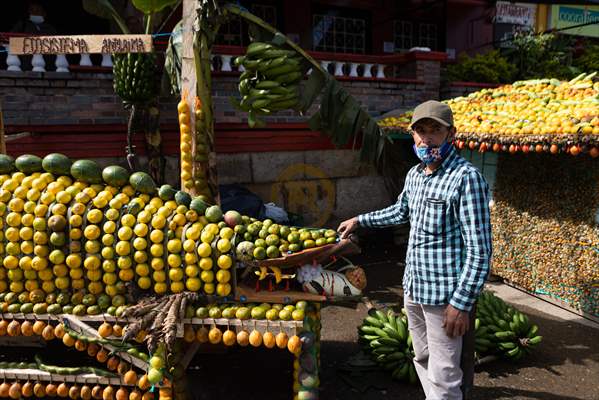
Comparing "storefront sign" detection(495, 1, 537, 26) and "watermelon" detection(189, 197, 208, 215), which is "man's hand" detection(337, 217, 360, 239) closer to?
"watermelon" detection(189, 197, 208, 215)

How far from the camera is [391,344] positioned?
3.64 meters

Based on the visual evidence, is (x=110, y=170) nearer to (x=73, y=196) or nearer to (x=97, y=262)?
(x=73, y=196)

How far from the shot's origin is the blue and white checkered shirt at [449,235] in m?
2.22

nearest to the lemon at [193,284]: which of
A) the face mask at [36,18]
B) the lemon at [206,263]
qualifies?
the lemon at [206,263]

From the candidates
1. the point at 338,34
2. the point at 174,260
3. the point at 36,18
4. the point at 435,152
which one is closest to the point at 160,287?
the point at 174,260

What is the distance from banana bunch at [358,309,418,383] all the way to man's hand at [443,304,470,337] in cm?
130

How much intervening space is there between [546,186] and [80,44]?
17.1 ft

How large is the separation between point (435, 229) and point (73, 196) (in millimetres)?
2235

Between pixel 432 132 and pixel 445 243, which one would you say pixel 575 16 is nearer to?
pixel 432 132

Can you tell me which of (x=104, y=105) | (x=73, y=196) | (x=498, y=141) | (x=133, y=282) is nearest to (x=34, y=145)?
(x=104, y=105)

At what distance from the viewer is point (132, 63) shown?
15.8 ft

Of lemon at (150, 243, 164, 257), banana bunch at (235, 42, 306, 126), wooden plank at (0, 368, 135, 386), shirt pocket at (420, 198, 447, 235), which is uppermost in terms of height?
banana bunch at (235, 42, 306, 126)

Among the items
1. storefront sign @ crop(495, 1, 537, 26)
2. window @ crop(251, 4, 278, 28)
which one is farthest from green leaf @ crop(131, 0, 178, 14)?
storefront sign @ crop(495, 1, 537, 26)

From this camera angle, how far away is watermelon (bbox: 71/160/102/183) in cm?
281
